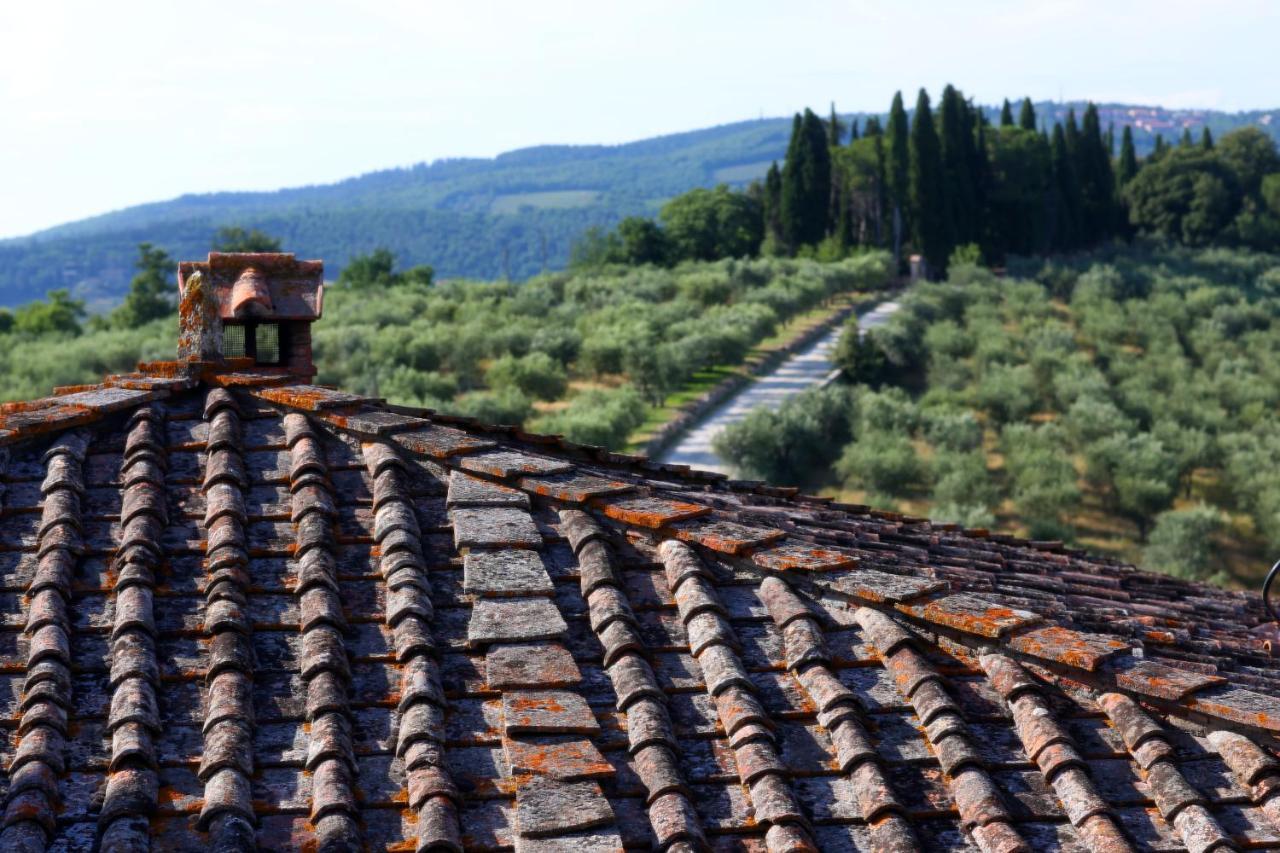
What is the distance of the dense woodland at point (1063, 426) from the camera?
28.7 meters

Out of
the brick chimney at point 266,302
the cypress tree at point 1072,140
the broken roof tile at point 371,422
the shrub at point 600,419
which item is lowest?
the shrub at point 600,419

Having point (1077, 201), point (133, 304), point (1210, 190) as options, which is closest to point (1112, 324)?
point (1077, 201)

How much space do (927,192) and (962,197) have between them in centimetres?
403

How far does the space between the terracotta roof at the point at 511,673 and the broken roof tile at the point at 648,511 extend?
0.02 meters

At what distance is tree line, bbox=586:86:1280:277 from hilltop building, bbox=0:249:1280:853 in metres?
58.4

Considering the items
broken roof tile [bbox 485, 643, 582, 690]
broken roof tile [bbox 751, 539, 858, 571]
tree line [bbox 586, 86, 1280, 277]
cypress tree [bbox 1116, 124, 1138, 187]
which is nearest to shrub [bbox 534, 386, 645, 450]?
broken roof tile [bbox 751, 539, 858, 571]

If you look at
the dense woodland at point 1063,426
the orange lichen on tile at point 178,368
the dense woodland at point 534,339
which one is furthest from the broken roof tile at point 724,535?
the dense woodland at point 1063,426

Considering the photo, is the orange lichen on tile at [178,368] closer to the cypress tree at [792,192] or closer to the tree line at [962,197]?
the tree line at [962,197]

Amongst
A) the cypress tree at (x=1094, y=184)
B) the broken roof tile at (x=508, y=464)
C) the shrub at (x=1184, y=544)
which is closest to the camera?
the broken roof tile at (x=508, y=464)

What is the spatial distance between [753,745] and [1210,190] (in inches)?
3341

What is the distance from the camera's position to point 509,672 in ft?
13.3

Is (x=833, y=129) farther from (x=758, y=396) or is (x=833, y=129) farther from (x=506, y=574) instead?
(x=506, y=574)

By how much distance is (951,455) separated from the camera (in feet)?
102

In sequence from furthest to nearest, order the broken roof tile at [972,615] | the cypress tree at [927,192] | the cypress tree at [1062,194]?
the cypress tree at [1062,194] < the cypress tree at [927,192] < the broken roof tile at [972,615]
